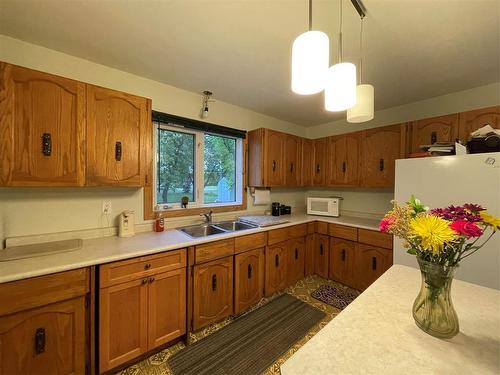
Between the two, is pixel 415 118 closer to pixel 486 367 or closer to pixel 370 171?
pixel 370 171

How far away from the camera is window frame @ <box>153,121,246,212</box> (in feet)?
6.90

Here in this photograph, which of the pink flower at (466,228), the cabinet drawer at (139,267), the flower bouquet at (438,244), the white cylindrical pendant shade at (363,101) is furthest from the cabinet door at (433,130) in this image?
the cabinet drawer at (139,267)

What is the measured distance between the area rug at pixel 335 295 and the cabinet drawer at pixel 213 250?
1.25 m


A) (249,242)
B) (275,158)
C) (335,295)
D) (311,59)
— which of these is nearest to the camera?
(311,59)

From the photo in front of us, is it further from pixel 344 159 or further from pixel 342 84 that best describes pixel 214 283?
pixel 344 159

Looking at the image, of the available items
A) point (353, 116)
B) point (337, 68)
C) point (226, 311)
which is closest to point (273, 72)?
point (353, 116)

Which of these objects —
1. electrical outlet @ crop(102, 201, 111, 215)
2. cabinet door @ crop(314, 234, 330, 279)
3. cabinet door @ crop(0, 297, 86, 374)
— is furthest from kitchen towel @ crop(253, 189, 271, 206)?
cabinet door @ crop(0, 297, 86, 374)

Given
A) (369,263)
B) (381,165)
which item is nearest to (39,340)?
(369,263)

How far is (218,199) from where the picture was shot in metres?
2.69

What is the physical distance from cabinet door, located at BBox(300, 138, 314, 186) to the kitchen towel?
576mm

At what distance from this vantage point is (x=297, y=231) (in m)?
2.60

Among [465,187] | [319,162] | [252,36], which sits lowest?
[465,187]

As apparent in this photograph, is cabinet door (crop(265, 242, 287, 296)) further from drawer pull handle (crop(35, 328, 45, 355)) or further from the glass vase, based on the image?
drawer pull handle (crop(35, 328, 45, 355))

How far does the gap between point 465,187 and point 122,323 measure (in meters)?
2.65
